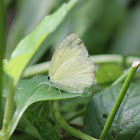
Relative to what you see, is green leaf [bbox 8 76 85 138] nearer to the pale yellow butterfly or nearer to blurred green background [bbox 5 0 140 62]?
the pale yellow butterfly

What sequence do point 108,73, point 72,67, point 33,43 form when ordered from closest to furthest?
point 33,43 → point 72,67 → point 108,73

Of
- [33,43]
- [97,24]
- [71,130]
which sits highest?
[97,24]

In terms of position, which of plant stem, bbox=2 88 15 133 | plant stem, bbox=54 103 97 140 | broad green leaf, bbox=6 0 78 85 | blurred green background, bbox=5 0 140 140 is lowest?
plant stem, bbox=54 103 97 140

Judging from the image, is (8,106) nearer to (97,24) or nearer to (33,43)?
(33,43)

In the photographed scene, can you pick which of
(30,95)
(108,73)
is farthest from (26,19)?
(30,95)

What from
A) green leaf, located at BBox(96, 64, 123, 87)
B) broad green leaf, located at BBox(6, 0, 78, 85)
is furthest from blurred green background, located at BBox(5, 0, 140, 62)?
broad green leaf, located at BBox(6, 0, 78, 85)

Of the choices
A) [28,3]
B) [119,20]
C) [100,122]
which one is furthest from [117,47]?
[100,122]
